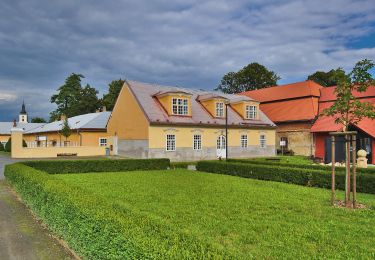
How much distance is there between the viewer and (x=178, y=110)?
32.6 meters

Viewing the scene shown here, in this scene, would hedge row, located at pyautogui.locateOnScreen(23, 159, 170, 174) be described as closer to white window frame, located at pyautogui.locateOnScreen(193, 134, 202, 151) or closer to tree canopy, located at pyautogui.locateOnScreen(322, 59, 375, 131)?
white window frame, located at pyautogui.locateOnScreen(193, 134, 202, 151)

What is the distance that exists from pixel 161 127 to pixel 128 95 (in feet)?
17.7

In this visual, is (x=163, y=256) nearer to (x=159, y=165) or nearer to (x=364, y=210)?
(x=364, y=210)

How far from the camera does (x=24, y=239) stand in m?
8.24

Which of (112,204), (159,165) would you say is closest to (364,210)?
(112,204)

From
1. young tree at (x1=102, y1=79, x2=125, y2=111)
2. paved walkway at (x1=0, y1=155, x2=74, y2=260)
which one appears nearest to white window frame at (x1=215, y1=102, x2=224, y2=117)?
paved walkway at (x1=0, y1=155, x2=74, y2=260)

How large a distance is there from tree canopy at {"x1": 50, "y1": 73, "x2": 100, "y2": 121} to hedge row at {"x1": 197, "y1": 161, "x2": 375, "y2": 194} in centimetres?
5240

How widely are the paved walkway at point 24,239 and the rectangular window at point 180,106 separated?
21650mm

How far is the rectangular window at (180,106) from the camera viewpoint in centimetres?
3234

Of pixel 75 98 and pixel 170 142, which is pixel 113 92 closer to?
pixel 75 98

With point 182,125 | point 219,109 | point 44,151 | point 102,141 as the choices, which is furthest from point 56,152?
point 219,109

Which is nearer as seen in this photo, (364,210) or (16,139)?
(364,210)

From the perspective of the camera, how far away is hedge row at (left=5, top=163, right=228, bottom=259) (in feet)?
14.2

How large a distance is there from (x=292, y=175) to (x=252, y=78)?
5256cm
